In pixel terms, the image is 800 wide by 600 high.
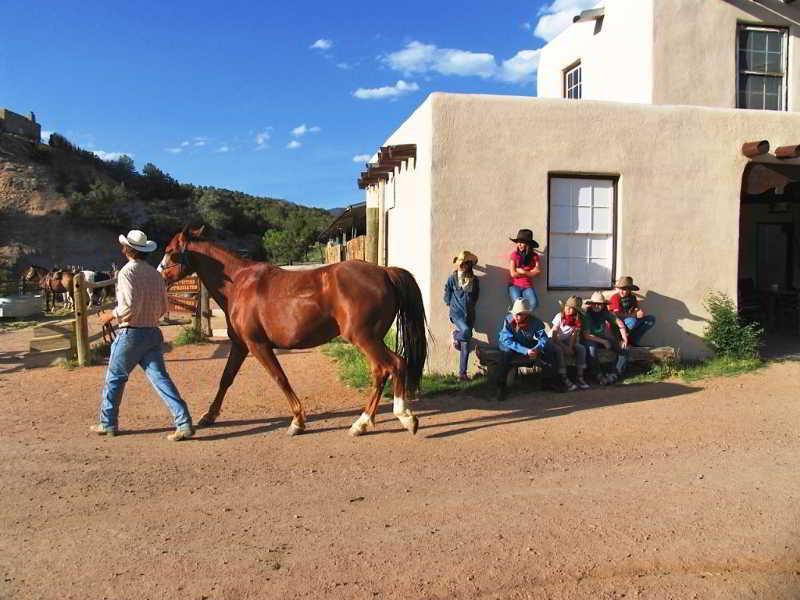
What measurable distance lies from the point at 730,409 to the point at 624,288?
223 cm

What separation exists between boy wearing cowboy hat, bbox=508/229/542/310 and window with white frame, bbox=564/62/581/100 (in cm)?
723

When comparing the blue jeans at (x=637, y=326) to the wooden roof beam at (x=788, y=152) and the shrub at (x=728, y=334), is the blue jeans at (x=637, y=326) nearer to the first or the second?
the shrub at (x=728, y=334)

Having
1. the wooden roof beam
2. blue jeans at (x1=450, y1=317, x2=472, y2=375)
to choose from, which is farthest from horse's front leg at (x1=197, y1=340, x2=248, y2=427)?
the wooden roof beam

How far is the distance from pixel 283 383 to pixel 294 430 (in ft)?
1.51

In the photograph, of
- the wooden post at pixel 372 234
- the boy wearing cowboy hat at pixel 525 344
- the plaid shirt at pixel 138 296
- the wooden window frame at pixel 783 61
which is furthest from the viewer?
the wooden window frame at pixel 783 61

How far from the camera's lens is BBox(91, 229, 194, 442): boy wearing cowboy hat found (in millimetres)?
5527

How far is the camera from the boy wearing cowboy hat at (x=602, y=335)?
787cm

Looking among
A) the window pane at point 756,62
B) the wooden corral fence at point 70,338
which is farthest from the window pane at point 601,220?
the wooden corral fence at point 70,338

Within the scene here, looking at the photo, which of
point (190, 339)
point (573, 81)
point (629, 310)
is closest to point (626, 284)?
point (629, 310)

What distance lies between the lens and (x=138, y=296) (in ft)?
18.1

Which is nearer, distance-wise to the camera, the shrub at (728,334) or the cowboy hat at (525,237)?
the cowboy hat at (525,237)

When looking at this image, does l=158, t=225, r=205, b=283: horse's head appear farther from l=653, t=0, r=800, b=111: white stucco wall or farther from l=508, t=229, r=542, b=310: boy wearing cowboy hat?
l=653, t=0, r=800, b=111: white stucco wall

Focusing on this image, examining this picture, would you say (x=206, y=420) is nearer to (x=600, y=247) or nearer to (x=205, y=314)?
(x=600, y=247)

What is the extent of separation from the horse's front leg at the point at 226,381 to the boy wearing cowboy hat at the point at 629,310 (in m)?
5.11
